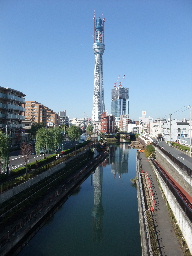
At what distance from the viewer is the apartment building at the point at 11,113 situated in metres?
52.5

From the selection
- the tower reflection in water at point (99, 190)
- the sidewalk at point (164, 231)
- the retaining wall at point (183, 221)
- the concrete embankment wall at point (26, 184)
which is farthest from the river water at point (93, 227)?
the concrete embankment wall at point (26, 184)

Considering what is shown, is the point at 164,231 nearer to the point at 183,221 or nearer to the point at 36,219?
the point at 183,221

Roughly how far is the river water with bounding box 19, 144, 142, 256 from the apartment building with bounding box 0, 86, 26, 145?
2497 centimetres

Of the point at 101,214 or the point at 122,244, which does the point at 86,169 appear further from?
the point at 122,244

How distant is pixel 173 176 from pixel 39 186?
17.1 m

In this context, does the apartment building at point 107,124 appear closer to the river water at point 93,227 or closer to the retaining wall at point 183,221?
the river water at point 93,227

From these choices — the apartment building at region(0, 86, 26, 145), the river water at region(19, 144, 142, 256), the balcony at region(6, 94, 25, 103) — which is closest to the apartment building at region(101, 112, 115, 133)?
the apartment building at region(0, 86, 26, 145)

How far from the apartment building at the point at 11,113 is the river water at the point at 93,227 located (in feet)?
81.9

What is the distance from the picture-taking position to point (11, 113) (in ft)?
183

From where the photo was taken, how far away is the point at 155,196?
26.5 metres

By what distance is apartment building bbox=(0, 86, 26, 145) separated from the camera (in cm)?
5250

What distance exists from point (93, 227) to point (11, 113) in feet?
129

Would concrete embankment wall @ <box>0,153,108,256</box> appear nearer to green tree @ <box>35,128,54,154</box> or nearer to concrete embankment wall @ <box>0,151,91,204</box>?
concrete embankment wall @ <box>0,151,91,204</box>

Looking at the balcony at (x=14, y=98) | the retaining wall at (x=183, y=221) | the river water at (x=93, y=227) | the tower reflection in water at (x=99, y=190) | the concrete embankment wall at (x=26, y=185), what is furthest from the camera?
the balcony at (x=14, y=98)
